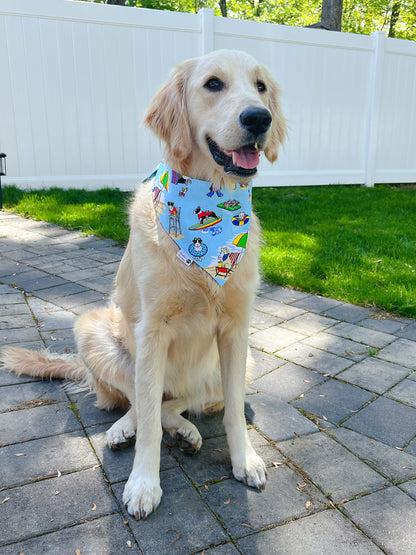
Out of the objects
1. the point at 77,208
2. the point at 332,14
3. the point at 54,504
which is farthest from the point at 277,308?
the point at 332,14

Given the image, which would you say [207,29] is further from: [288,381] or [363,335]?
[288,381]

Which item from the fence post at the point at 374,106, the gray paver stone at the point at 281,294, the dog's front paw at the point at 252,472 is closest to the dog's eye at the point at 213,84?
the dog's front paw at the point at 252,472

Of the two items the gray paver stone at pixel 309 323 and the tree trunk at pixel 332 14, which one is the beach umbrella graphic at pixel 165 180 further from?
the tree trunk at pixel 332 14

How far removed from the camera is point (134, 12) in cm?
746

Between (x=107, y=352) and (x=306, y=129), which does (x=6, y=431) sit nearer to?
(x=107, y=352)

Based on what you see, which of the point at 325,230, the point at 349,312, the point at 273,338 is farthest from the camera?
the point at 325,230

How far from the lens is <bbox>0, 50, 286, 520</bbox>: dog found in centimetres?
197

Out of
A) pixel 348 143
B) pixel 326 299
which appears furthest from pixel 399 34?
pixel 326 299

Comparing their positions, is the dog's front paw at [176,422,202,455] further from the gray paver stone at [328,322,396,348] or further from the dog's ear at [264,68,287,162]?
the gray paver stone at [328,322,396,348]

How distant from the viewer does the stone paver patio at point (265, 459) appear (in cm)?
168

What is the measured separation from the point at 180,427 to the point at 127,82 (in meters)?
6.86

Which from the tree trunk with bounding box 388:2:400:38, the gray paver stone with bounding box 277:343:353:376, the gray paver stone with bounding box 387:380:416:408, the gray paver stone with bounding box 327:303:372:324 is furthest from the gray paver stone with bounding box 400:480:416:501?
the tree trunk with bounding box 388:2:400:38

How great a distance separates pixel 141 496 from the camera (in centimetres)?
179

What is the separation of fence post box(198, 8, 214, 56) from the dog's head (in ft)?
20.6
